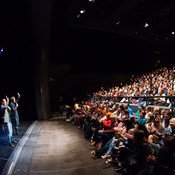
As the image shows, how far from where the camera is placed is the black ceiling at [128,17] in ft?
40.5

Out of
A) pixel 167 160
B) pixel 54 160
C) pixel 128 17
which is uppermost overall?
pixel 128 17

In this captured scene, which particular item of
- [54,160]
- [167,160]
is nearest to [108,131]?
[54,160]

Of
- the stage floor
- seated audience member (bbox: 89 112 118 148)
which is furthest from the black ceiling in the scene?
the stage floor

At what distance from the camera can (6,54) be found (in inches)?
394

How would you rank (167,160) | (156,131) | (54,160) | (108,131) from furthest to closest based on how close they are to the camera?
1. (108,131)
2. (54,160)
3. (156,131)
4. (167,160)

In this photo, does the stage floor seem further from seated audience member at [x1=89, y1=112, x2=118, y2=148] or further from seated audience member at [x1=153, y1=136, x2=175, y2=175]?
seated audience member at [x1=153, y1=136, x2=175, y2=175]

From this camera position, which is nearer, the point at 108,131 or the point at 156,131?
the point at 156,131

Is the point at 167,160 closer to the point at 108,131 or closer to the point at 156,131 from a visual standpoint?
the point at 156,131

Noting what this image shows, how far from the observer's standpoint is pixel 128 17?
14.8m

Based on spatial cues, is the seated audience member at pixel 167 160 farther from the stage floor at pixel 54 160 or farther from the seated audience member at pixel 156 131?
the stage floor at pixel 54 160

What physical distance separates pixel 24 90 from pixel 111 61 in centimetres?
1147

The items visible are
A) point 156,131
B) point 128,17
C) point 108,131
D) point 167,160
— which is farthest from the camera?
point 128,17

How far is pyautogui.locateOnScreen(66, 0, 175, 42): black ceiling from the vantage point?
12336 millimetres

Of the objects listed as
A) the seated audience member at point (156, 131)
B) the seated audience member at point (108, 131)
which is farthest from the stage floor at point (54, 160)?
the seated audience member at point (156, 131)
